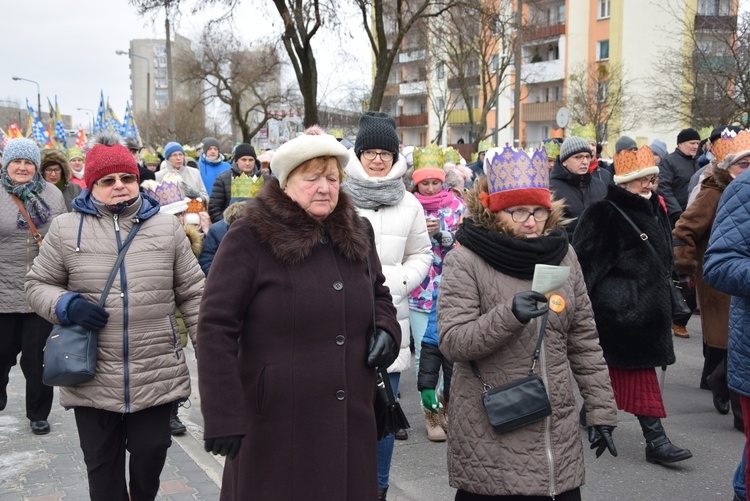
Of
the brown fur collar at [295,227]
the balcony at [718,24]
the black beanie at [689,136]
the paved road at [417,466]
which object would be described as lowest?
the paved road at [417,466]

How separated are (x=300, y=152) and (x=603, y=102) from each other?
38097 millimetres

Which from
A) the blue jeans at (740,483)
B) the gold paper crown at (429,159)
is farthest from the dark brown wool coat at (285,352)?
the gold paper crown at (429,159)

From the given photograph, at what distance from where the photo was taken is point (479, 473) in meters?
3.56

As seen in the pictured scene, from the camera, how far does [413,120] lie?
239 feet

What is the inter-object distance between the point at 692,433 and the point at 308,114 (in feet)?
41.1

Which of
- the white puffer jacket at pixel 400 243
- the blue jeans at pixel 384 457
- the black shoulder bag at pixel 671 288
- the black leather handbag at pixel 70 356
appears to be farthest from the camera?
the black shoulder bag at pixel 671 288

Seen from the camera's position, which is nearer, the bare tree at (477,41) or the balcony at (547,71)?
the bare tree at (477,41)

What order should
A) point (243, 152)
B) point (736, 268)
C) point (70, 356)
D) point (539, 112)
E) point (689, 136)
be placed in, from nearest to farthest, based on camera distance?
1. point (736, 268)
2. point (70, 356)
3. point (243, 152)
4. point (689, 136)
5. point (539, 112)

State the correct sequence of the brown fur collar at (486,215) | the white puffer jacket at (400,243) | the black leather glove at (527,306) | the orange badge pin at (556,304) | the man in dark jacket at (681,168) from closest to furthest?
the black leather glove at (527,306), the orange badge pin at (556,304), the brown fur collar at (486,215), the white puffer jacket at (400,243), the man in dark jacket at (681,168)

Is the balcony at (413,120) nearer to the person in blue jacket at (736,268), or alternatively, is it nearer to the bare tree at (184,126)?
the bare tree at (184,126)

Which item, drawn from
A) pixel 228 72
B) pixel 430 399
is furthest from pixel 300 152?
pixel 228 72

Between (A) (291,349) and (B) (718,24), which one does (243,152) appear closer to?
(A) (291,349)

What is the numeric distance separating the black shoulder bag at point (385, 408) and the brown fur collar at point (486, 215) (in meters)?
0.67

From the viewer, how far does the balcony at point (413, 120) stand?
7212 cm
